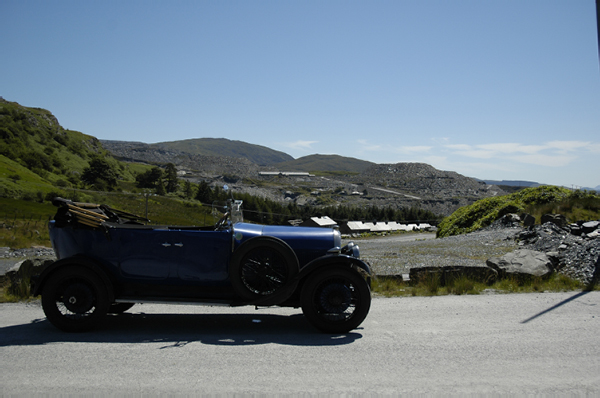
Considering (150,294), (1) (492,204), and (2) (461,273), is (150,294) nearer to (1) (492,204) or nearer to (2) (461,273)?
(2) (461,273)

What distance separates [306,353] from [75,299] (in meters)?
3.33

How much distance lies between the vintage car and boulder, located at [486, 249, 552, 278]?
501 cm

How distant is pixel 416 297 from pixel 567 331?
9.24 ft

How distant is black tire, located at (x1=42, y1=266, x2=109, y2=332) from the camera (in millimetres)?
5496

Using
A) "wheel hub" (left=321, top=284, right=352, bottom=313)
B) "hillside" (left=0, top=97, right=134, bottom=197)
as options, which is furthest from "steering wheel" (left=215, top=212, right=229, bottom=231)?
"hillside" (left=0, top=97, right=134, bottom=197)

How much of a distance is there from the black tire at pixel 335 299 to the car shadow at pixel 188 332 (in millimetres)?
166

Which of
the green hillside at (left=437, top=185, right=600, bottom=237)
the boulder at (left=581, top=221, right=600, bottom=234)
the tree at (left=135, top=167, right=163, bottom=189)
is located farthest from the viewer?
the tree at (left=135, top=167, right=163, bottom=189)

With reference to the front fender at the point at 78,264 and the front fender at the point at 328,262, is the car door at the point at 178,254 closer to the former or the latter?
the front fender at the point at 78,264

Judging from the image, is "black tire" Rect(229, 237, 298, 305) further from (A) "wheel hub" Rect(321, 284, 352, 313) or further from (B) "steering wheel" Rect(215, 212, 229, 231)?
(B) "steering wheel" Rect(215, 212, 229, 231)

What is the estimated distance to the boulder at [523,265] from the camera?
893 cm

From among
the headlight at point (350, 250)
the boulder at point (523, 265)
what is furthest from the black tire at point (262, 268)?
the boulder at point (523, 265)

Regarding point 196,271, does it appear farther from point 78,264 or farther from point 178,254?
point 78,264

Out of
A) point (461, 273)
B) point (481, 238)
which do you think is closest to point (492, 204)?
point (481, 238)

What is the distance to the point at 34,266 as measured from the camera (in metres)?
→ 8.38
